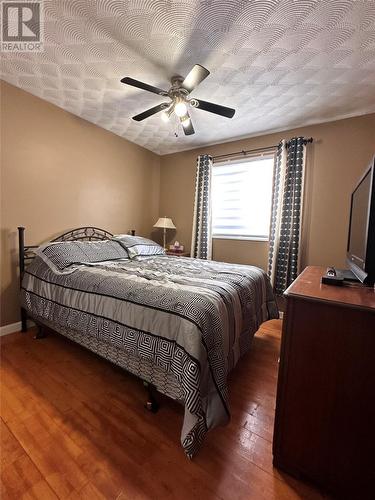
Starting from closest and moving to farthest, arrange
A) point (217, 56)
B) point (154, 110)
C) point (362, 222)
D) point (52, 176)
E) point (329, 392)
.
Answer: point (329, 392) < point (362, 222) < point (217, 56) < point (154, 110) < point (52, 176)

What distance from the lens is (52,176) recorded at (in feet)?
9.07

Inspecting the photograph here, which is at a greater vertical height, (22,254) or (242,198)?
(242,198)

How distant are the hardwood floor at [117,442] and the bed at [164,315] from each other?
0.55ft

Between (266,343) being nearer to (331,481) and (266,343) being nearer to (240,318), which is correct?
(240,318)

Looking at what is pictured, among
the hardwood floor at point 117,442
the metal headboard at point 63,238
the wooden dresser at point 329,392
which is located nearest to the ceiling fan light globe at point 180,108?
the wooden dresser at point 329,392

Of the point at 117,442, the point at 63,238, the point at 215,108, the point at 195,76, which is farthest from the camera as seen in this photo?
the point at 63,238

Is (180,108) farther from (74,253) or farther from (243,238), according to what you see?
(243,238)

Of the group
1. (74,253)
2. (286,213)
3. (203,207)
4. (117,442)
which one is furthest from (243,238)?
(117,442)

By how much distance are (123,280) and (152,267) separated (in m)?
0.63

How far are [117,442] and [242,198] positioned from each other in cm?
317

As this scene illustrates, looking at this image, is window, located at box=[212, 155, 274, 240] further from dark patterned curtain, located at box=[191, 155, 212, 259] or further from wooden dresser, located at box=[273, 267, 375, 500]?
wooden dresser, located at box=[273, 267, 375, 500]

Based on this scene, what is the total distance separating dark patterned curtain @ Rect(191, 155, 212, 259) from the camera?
3676 millimetres

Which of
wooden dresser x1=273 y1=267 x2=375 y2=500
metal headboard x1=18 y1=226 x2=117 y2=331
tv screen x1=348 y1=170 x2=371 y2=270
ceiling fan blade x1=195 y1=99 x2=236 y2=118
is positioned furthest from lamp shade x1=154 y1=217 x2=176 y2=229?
wooden dresser x1=273 y1=267 x2=375 y2=500

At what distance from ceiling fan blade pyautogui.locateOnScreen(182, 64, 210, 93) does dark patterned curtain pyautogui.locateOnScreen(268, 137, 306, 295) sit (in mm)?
1659
